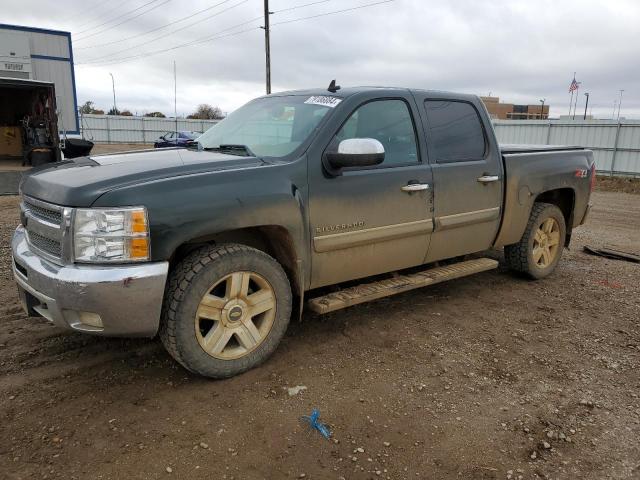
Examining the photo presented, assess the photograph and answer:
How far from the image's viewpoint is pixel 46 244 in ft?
9.78

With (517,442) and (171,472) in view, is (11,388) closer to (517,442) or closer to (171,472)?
(171,472)

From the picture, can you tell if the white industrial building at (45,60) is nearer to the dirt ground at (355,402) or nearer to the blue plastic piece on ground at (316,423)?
the dirt ground at (355,402)

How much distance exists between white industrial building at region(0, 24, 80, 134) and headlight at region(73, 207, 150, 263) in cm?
1325

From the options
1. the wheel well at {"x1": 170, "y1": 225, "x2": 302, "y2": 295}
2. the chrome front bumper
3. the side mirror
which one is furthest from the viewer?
the side mirror

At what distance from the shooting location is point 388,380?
3244 millimetres

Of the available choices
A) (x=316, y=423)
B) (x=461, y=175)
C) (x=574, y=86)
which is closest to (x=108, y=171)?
(x=316, y=423)

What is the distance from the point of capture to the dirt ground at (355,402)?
246 centimetres

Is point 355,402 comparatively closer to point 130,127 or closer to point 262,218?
point 262,218

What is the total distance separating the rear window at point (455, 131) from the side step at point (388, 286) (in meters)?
0.96

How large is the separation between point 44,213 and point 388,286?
7.87 feet

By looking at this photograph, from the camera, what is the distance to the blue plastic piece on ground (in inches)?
106

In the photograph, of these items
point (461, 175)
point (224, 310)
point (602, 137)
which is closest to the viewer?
point (224, 310)

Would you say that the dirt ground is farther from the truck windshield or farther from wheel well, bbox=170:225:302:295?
the truck windshield

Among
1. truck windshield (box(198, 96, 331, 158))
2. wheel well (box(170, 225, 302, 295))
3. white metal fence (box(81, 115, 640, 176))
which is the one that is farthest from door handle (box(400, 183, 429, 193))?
white metal fence (box(81, 115, 640, 176))
